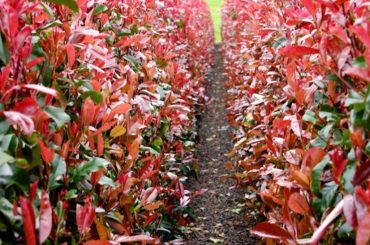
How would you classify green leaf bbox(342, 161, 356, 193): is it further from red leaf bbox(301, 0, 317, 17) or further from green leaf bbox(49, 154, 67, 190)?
green leaf bbox(49, 154, 67, 190)

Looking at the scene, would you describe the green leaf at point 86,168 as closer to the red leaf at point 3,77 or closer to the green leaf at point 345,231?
the red leaf at point 3,77

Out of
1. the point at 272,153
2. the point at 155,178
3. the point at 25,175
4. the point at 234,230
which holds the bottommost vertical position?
the point at 234,230

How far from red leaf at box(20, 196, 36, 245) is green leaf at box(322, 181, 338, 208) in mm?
896

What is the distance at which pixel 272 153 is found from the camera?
275 cm

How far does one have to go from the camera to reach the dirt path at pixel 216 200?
14.3 ft

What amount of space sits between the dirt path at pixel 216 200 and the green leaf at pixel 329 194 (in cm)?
261

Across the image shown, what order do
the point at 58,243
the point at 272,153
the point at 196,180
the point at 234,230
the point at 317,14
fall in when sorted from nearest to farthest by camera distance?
the point at 58,243 < the point at 317,14 < the point at 272,153 < the point at 234,230 < the point at 196,180

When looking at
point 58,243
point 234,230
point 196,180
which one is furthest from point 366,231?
point 196,180

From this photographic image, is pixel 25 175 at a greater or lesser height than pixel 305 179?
greater

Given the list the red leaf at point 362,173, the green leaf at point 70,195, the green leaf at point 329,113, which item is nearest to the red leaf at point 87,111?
the green leaf at point 70,195

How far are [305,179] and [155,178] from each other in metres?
1.56

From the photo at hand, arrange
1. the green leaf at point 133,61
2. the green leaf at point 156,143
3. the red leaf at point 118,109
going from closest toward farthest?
the red leaf at point 118,109
the green leaf at point 156,143
the green leaf at point 133,61

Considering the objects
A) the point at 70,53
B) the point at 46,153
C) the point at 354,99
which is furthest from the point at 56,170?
the point at 354,99

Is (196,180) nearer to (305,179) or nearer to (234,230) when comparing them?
(234,230)
